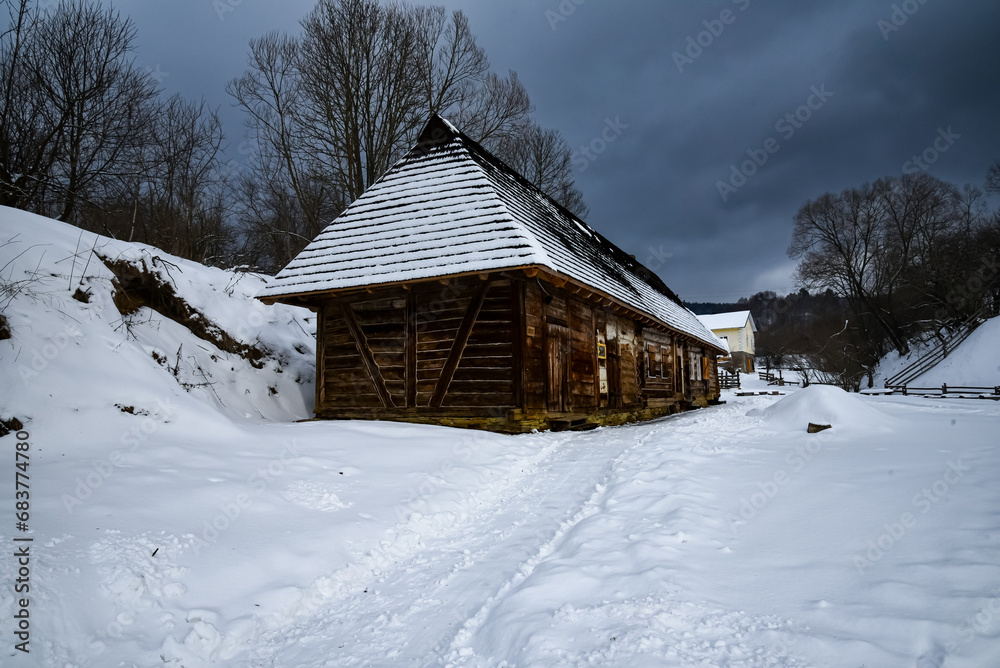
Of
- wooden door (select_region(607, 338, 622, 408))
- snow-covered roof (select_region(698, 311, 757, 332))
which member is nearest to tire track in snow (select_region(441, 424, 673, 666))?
wooden door (select_region(607, 338, 622, 408))

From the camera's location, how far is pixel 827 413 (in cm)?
757

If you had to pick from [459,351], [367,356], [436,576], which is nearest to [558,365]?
[459,351]

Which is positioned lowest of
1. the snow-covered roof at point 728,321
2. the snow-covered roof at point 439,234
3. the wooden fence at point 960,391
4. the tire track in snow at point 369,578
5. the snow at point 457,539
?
the tire track in snow at point 369,578

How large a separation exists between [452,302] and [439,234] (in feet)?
4.25

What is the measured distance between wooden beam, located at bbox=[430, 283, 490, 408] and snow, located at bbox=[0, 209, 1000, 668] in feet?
8.04

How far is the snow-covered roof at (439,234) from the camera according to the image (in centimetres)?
915

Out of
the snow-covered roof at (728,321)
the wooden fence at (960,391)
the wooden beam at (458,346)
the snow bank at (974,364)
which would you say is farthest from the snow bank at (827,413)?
the snow-covered roof at (728,321)

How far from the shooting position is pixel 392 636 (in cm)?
291

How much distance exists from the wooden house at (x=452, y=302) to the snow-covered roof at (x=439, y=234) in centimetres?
3

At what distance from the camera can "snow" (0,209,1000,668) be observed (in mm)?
2629

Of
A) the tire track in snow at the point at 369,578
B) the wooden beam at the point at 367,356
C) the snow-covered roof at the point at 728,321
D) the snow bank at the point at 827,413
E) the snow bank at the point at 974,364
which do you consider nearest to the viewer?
the tire track in snow at the point at 369,578

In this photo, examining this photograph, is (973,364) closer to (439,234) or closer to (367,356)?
(439,234)

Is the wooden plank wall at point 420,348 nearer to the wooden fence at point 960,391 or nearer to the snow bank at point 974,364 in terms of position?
the wooden fence at point 960,391

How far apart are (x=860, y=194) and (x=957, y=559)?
36.2m
